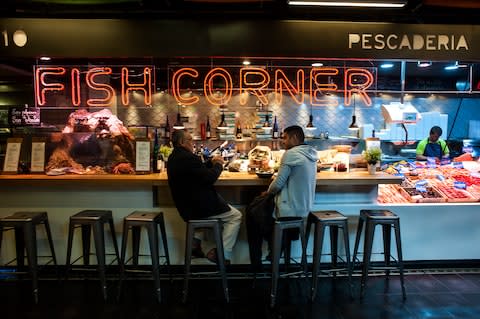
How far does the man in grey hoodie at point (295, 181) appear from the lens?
12.6ft

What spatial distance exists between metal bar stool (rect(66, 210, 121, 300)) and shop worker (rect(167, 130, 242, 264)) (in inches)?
30.8

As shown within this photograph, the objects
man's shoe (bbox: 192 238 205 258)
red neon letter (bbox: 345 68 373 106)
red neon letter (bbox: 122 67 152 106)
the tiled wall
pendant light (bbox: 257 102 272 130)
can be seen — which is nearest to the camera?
man's shoe (bbox: 192 238 205 258)

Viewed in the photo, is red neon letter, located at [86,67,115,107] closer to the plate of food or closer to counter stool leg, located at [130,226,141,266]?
counter stool leg, located at [130,226,141,266]

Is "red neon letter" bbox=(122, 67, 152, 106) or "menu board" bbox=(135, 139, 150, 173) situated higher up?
"red neon letter" bbox=(122, 67, 152, 106)

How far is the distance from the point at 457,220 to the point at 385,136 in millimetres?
4017

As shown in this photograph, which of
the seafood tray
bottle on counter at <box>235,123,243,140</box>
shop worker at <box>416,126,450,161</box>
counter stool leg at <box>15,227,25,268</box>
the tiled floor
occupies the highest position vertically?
bottle on counter at <box>235,123,243,140</box>

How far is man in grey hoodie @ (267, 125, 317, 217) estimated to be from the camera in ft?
12.6

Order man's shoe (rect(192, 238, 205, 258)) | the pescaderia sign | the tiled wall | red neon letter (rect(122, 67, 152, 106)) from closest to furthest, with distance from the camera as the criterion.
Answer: man's shoe (rect(192, 238, 205, 258)) → the pescaderia sign → red neon letter (rect(122, 67, 152, 106)) → the tiled wall

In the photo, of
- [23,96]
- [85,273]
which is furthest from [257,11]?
[23,96]

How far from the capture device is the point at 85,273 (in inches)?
175

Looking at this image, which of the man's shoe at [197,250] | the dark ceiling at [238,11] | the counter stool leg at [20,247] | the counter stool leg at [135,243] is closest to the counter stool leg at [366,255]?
the man's shoe at [197,250]

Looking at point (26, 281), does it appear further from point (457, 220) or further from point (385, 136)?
point (385, 136)

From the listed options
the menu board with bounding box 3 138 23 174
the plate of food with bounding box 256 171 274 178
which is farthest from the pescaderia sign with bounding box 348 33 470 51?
the menu board with bounding box 3 138 23 174

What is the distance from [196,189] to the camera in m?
3.86
